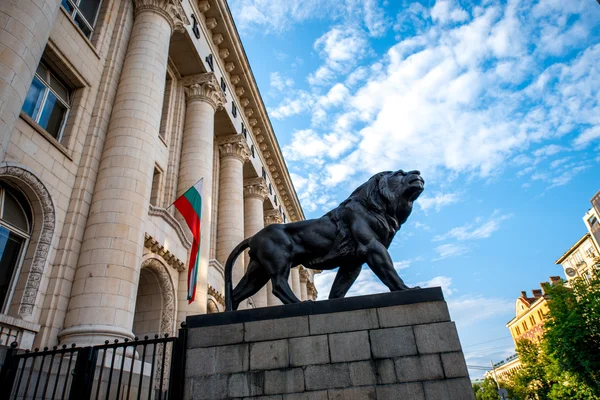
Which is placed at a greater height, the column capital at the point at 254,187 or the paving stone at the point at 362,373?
the column capital at the point at 254,187

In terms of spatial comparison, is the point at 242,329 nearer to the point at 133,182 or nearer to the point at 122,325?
the point at 122,325

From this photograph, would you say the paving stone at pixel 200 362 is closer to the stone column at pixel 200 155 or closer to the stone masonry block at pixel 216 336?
the stone masonry block at pixel 216 336

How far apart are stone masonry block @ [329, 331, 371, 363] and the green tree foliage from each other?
28.3 meters

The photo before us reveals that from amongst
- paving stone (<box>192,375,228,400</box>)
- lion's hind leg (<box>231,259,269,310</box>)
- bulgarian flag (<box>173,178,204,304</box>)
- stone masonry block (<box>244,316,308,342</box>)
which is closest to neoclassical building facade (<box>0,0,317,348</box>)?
bulgarian flag (<box>173,178,204,304</box>)

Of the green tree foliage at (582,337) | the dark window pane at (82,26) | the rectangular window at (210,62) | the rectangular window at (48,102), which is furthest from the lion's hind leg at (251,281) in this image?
the green tree foliage at (582,337)

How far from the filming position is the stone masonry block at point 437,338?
582cm

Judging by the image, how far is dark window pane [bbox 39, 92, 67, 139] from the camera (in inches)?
490

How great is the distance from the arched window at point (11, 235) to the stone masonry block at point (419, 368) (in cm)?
938

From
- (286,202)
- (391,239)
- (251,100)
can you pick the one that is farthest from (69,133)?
(286,202)

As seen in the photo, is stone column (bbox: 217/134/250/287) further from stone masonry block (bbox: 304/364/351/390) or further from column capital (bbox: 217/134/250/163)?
stone masonry block (bbox: 304/364/351/390)

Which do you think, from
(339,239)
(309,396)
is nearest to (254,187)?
(339,239)

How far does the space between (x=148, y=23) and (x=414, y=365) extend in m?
16.3

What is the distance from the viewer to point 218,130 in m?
27.0

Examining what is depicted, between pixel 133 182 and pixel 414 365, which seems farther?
pixel 133 182
